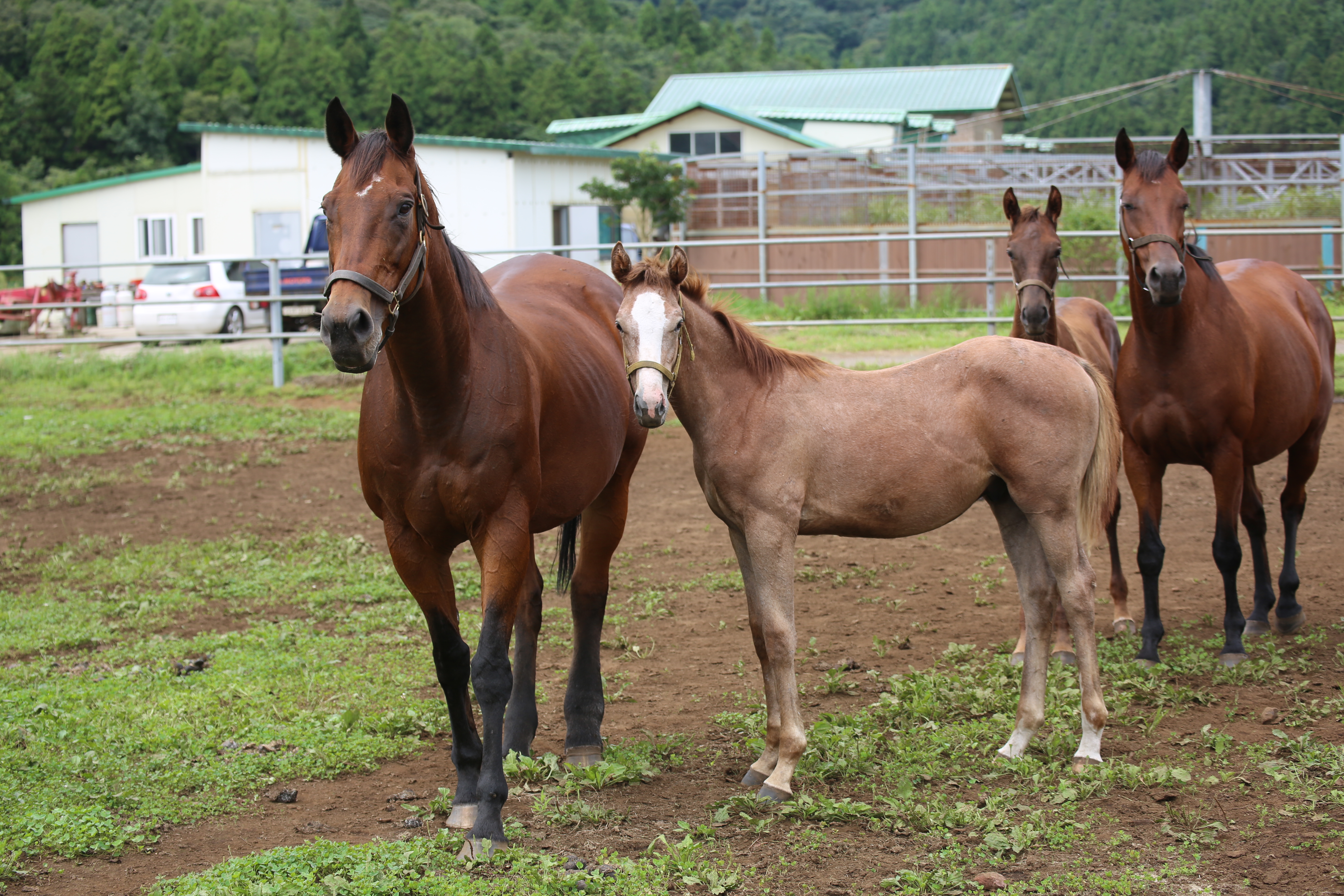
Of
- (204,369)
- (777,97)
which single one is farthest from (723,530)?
(777,97)

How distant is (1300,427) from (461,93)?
4451 cm

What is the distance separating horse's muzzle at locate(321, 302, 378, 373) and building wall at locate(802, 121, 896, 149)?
3547 cm

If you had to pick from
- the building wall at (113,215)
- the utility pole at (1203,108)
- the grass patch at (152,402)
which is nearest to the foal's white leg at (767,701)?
the grass patch at (152,402)

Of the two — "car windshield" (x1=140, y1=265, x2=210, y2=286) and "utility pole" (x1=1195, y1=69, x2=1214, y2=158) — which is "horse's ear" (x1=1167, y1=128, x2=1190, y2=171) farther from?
"car windshield" (x1=140, y1=265, x2=210, y2=286)

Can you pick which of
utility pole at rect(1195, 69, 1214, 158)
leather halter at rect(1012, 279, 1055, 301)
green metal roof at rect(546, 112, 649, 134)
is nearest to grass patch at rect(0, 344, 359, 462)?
leather halter at rect(1012, 279, 1055, 301)

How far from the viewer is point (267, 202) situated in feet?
85.4

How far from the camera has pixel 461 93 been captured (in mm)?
46219

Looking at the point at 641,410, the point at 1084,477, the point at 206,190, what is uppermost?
the point at 206,190

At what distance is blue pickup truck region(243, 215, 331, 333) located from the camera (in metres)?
19.1

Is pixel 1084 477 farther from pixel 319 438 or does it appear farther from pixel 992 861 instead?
pixel 319 438

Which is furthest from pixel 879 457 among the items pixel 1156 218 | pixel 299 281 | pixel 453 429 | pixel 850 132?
pixel 850 132

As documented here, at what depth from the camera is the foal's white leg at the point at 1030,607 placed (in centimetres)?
416

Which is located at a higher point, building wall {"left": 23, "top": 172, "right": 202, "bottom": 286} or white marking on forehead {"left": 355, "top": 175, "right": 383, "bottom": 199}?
building wall {"left": 23, "top": 172, "right": 202, "bottom": 286}

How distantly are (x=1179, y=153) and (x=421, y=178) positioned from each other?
3664 millimetres
